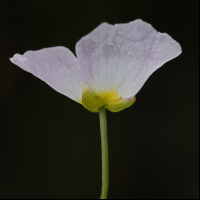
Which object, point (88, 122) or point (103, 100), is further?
point (88, 122)

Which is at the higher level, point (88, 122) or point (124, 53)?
point (88, 122)

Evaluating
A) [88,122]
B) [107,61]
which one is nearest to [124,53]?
[107,61]

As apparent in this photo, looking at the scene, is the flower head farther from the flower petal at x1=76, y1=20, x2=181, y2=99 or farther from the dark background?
the dark background

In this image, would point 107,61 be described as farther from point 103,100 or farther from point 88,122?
point 88,122

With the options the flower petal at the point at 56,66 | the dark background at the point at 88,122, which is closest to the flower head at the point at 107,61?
the flower petal at the point at 56,66

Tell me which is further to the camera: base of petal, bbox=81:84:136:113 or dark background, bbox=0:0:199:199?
dark background, bbox=0:0:199:199

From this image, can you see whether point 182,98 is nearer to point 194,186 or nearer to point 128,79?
point 194,186

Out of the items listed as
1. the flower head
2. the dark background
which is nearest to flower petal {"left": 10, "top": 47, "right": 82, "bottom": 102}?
the flower head

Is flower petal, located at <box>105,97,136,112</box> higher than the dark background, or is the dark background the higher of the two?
the dark background

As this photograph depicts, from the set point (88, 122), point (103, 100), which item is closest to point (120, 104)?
point (103, 100)
